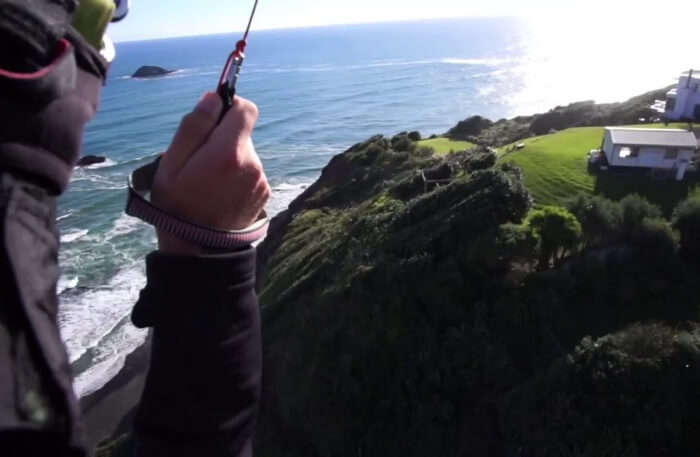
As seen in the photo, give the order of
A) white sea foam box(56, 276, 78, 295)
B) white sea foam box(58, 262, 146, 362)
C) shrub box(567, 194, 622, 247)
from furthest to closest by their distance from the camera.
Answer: white sea foam box(56, 276, 78, 295), white sea foam box(58, 262, 146, 362), shrub box(567, 194, 622, 247)

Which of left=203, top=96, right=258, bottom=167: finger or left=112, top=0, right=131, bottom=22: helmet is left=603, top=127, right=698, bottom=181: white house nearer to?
left=203, top=96, right=258, bottom=167: finger

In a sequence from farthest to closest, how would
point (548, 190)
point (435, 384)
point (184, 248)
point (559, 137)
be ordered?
1. point (559, 137)
2. point (548, 190)
3. point (435, 384)
4. point (184, 248)

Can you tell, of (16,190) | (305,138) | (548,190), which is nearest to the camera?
(16,190)

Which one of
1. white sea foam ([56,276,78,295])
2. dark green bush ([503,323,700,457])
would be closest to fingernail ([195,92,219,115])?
dark green bush ([503,323,700,457])

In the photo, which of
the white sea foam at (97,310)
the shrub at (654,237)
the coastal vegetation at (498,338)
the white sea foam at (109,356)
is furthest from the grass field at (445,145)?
the white sea foam at (109,356)

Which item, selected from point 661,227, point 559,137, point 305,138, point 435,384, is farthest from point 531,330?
point 305,138

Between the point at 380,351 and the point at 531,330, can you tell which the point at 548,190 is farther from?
the point at 380,351

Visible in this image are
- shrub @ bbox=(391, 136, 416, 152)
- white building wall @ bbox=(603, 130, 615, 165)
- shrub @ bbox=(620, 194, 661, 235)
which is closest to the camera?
shrub @ bbox=(620, 194, 661, 235)
